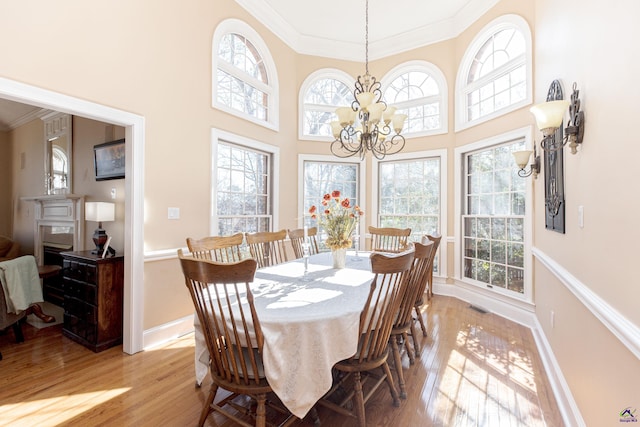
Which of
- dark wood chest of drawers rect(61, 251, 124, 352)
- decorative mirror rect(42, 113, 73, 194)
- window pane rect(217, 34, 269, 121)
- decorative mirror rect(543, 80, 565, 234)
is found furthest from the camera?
decorative mirror rect(42, 113, 73, 194)

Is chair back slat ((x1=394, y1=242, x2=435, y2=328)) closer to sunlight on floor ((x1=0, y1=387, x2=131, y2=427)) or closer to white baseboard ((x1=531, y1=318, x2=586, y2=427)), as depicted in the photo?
white baseboard ((x1=531, y1=318, x2=586, y2=427))

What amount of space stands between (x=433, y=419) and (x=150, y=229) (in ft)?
Answer: 9.04

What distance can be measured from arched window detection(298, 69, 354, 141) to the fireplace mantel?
10.7 feet

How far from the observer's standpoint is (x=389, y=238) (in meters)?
3.83

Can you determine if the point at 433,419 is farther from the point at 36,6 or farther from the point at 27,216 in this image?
the point at 27,216

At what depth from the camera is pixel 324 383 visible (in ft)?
4.69

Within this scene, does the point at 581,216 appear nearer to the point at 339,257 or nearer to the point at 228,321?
the point at 339,257

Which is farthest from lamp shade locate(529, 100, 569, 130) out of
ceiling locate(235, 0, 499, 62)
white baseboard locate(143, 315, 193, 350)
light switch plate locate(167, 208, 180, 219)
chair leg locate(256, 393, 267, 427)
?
white baseboard locate(143, 315, 193, 350)

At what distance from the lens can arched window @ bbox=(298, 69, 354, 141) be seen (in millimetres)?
4820

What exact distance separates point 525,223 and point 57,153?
20.8ft

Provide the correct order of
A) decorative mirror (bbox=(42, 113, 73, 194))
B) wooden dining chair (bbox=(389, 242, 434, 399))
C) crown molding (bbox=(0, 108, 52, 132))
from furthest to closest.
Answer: crown molding (bbox=(0, 108, 52, 132)) < decorative mirror (bbox=(42, 113, 73, 194)) < wooden dining chair (bbox=(389, 242, 434, 399))

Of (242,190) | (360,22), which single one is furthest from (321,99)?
(242,190)

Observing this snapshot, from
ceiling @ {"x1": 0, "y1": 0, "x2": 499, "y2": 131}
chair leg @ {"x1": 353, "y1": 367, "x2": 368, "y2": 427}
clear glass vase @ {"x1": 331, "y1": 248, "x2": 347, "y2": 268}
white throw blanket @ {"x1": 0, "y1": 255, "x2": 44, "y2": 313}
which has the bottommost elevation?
chair leg @ {"x1": 353, "y1": 367, "x2": 368, "y2": 427}

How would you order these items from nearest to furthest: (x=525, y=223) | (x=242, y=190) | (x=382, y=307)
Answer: (x=382, y=307) → (x=525, y=223) → (x=242, y=190)
